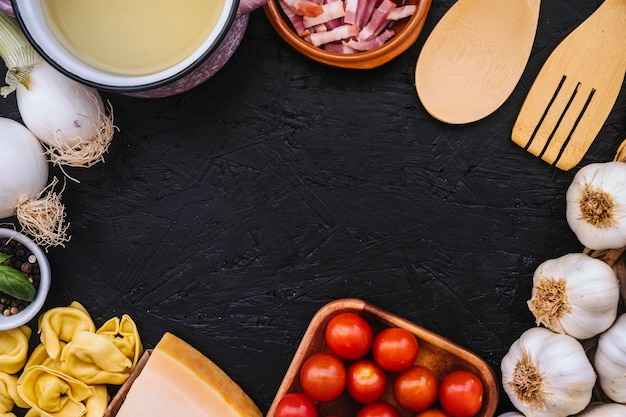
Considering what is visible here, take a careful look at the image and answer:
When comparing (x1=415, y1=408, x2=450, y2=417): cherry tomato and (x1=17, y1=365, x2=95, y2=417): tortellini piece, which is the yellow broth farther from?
(x1=415, y1=408, x2=450, y2=417): cherry tomato

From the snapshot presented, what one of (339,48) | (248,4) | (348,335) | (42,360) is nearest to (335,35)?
(339,48)

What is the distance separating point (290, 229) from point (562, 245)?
1.96 feet

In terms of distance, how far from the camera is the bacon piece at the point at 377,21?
1.43m

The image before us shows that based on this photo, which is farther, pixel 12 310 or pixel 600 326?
Answer: pixel 12 310

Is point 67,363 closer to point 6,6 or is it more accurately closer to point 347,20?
point 6,6

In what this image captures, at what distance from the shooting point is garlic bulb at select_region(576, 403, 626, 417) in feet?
4.46

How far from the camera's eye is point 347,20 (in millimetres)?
1452

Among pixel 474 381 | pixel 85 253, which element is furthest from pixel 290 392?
pixel 85 253

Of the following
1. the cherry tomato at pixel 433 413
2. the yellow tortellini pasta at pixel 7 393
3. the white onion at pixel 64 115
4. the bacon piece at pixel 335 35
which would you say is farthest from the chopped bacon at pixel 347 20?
the yellow tortellini pasta at pixel 7 393

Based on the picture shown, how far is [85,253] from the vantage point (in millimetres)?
1567

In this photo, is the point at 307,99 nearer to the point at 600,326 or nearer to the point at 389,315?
the point at 389,315

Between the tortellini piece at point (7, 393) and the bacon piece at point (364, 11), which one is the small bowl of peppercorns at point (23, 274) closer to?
the tortellini piece at point (7, 393)

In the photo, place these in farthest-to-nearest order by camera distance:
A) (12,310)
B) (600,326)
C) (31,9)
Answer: (12,310)
(600,326)
(31,9)

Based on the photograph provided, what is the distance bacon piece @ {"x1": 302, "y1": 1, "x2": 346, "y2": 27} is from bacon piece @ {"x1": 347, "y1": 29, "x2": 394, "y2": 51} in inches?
2.4
